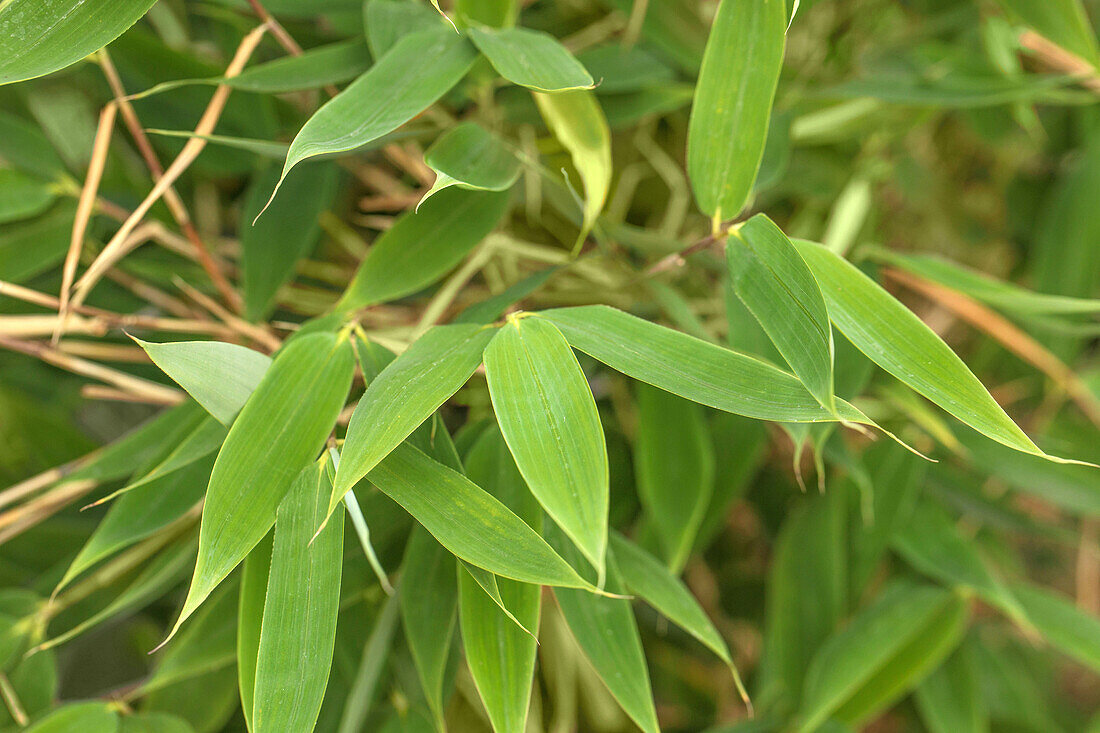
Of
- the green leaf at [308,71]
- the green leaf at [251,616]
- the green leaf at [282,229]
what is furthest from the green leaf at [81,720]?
the green leaf at [308,71]

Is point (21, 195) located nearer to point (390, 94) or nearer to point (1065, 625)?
point (390, 94)

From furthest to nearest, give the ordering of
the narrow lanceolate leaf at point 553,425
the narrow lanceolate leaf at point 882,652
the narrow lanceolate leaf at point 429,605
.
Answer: the narrow lanceolate leaf at point 882,652 < the narrow lanceolate leaf at point 429,605 < the narrow lanceolate leaf at point 553,425

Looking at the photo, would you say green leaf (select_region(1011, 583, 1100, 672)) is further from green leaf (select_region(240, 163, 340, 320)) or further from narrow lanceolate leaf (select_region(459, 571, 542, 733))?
green leaf (select_region(240, 163, 340, 320))

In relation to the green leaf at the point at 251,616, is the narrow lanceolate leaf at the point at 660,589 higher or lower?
lower

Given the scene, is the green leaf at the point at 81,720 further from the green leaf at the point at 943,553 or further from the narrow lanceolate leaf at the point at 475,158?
the green leaf at the point at 943,553

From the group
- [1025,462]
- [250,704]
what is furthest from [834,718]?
[250,704]

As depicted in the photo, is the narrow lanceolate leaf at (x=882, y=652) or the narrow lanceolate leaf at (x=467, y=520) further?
the narrow lanceolate leaf at (x=882, y=652)

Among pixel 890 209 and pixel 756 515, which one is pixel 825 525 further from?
pixel 890 209
